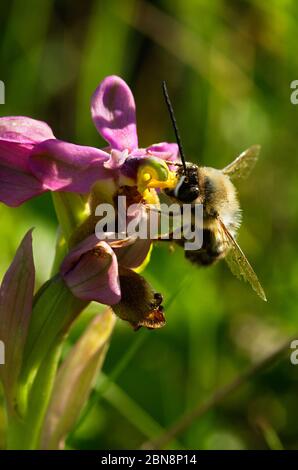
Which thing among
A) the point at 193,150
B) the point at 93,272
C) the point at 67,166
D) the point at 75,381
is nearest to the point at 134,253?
the point at 93,272

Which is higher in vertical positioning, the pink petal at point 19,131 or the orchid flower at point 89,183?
the pink petal at point 19,131

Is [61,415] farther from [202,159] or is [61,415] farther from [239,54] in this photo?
[239,54]

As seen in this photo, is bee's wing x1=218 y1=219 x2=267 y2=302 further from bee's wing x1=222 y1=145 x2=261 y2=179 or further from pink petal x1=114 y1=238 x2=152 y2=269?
bee's wing x1=222 y1=145 x2=261 y2=179

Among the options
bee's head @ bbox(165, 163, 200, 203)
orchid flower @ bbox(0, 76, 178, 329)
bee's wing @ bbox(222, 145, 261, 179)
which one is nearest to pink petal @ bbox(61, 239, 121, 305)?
orchid flower @ bbox(0, 76, 178, 329)

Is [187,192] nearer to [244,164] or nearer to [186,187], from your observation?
[186,187]

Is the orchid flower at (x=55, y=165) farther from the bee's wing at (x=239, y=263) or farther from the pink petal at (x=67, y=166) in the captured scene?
the bee's wing at (x=239, y=263)

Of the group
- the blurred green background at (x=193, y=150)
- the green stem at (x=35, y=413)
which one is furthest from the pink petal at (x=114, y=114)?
the blurred green background at (x=193, y=150)

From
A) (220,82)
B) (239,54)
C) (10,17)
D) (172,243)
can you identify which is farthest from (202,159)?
(172,243)

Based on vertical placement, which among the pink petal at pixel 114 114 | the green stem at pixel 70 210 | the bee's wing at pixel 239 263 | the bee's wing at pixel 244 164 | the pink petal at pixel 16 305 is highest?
the pink petal at pixel 114 114
